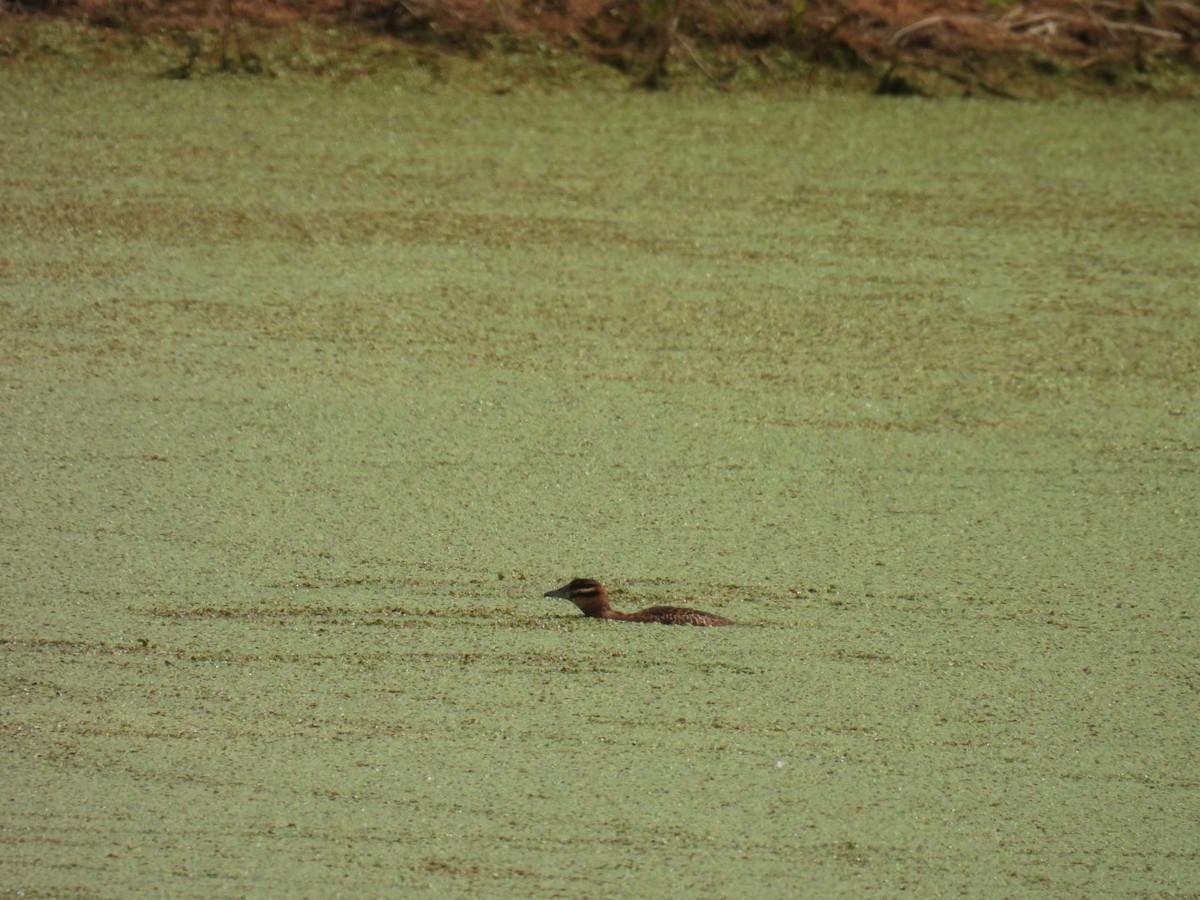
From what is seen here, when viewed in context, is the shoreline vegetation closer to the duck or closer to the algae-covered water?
the algae-covered water

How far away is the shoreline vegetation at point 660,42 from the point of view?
426 cm

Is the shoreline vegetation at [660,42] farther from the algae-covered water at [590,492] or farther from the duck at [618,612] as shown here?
the duck at [618,612]

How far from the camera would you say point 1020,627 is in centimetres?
226

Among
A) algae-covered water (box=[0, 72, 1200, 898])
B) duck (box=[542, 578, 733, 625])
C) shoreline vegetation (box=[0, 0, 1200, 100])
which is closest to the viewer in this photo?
algae-covered water (box=[0, 72, 1200, 898])

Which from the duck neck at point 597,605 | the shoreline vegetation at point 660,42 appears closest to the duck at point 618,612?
the duck neck at point 597,605

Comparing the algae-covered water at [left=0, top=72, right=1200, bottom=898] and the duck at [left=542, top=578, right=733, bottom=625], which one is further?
the duck at [left=542, top=578, right=733, bottom=625]

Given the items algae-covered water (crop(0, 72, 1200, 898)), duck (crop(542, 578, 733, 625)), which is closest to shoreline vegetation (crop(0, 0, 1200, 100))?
algae-covered water (crop(0, 72, 1200, 898))

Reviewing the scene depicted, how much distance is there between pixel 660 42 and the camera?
439 cm

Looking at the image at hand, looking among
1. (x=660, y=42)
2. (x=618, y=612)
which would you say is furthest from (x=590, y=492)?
(x=660, y=42)

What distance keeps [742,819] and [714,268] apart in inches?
69.1

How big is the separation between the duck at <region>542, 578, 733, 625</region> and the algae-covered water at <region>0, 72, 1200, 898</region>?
0.10 ft

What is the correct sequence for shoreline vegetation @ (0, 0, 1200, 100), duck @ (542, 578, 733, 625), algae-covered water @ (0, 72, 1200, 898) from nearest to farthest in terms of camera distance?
1. algae-covered water @ (0, 72, 1200, 898)
2. duck @ (542, 578, 733, 625)
3. shoreline vegetation @ (0, 0, 1200, 100)

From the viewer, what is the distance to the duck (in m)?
2.19

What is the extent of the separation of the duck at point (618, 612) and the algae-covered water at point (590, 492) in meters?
0.03
